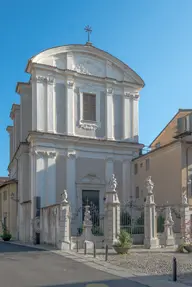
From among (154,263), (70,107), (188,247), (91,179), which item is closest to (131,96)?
(70,107)

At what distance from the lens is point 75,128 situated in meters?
31.1

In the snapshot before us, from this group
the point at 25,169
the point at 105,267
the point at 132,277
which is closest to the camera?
the point at 132,277

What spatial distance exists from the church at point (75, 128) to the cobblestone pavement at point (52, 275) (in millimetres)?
11793

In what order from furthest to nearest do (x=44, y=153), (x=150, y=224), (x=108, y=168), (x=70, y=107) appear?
1. (x=108, y=168)
2. (x=70, y=107)
3. (x=44, y=153)
4. (x=150, y=224)

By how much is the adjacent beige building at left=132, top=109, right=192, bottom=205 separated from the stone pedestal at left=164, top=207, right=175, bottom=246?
8.89 ft

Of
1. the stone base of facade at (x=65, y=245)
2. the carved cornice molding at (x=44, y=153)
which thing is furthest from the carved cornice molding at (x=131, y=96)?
A: the stone base of facade at (x=65, y=245)

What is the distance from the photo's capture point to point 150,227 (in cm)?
2322

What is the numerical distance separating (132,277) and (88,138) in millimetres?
18691

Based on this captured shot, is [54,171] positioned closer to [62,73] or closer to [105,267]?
[62,73]

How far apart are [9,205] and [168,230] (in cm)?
1889

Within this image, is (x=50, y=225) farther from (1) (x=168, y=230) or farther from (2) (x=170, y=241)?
(2) (x=170, y=241)

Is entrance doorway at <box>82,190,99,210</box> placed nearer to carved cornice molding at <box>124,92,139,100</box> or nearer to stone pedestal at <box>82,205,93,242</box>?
stone pedestal at <box>82,205,93,242</box>

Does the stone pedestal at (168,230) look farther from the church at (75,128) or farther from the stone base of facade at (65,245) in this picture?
the church at (75,128)

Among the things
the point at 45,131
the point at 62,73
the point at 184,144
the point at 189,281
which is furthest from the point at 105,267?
the point at 62,73
